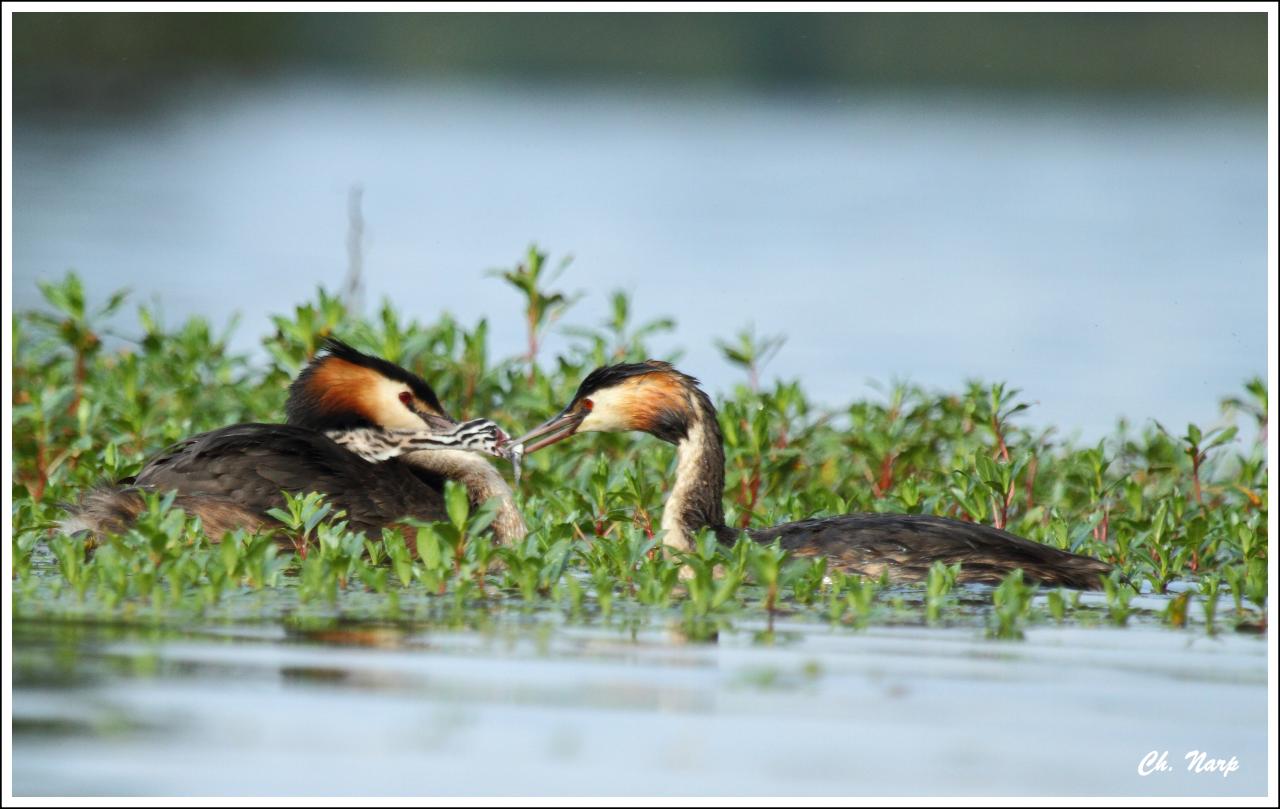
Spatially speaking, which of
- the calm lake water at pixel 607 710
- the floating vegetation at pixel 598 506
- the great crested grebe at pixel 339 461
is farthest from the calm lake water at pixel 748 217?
the calm lake water at pixel 607 710

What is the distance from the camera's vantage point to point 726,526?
8.66 m

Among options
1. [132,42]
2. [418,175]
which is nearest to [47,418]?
[418,175]

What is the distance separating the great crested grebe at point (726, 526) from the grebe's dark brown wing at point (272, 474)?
2.81 feet

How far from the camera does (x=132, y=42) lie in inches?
998

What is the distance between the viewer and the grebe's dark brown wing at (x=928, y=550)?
7566 millimetres

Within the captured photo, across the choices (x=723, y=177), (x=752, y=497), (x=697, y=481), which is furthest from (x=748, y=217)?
(x=697, y=481)

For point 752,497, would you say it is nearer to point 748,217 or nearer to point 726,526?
point 726,526

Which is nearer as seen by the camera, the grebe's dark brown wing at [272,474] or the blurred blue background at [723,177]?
the grebe's dark brown wing at [272,474]

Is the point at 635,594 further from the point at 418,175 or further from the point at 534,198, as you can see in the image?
the point at 418,175

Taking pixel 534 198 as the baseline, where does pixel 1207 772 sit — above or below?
below

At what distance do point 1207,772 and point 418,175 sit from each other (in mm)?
15574

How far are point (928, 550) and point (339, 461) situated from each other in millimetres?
2373
